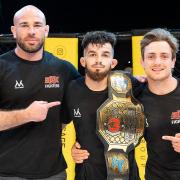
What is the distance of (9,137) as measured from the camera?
5.81 feet

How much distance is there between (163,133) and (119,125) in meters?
0.22

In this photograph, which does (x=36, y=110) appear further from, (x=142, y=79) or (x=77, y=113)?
(x=142, y=79)

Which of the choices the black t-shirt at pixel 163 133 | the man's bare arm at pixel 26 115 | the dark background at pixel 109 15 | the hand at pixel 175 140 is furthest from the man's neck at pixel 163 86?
the dark background at pixel 109 15

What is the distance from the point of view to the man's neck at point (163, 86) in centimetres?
173

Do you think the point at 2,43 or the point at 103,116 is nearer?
the point at 103,116

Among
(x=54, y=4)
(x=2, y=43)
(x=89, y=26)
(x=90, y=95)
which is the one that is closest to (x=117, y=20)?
(x=89, y=26)

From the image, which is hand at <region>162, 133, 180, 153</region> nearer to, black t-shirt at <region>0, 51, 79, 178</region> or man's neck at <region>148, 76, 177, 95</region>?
man's neck at <region>148, 76, 177, 95</region>

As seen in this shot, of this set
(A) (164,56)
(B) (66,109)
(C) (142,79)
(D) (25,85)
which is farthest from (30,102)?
(A) (164,56)

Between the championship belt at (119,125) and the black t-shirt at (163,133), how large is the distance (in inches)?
2.4

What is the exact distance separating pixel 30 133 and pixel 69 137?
403 mm

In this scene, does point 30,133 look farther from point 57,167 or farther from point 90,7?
point 90,7

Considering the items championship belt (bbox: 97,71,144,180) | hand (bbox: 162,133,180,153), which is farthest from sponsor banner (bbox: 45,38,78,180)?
hand (bbox: 162,133,180,153)

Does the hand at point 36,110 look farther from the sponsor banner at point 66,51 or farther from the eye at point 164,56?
the eye at point 164,56

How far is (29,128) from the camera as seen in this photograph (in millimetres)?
1777
